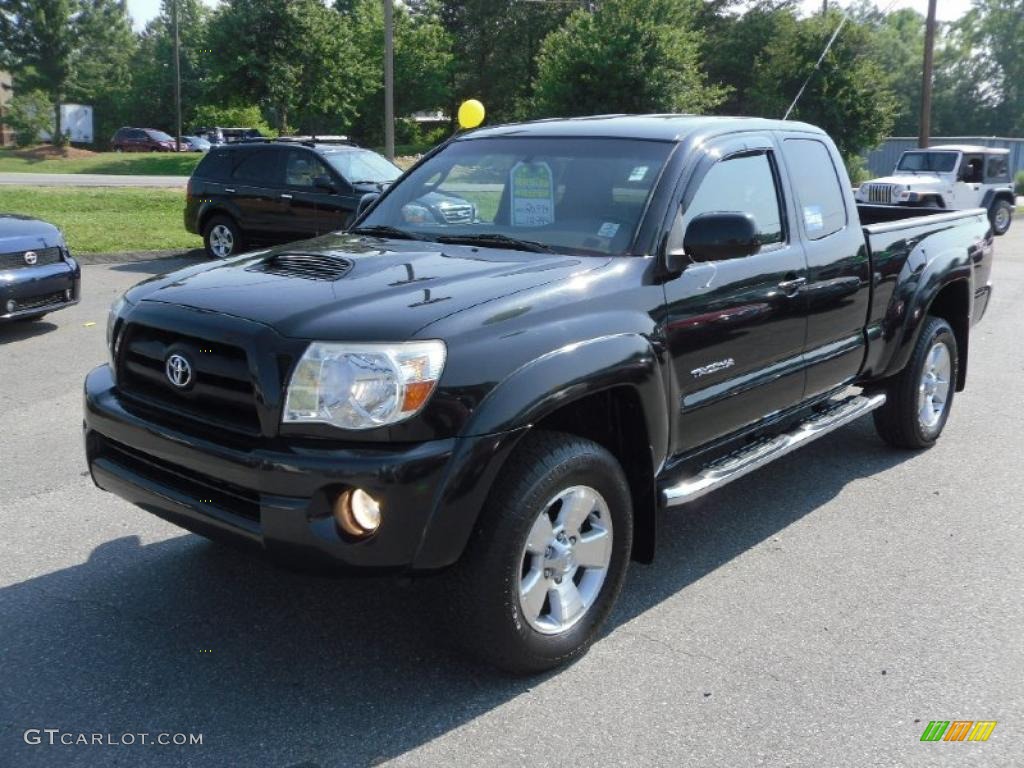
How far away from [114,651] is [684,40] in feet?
98.0

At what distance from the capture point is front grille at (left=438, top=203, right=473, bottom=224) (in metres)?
4.43

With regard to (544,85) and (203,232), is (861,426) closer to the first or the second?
(203,232)

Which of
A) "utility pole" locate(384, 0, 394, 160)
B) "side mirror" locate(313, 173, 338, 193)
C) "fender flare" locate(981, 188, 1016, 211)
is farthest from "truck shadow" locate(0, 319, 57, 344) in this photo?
"fender flare" locate(981, 188, 1016, 211)

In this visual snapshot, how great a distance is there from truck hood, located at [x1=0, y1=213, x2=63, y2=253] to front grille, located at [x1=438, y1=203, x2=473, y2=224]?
5.58 meters

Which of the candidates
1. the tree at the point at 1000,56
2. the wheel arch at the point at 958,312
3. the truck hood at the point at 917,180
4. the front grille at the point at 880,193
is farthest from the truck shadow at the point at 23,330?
the tree at the point at 1000,56

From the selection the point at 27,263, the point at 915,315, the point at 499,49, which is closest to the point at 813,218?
the point at 915,315

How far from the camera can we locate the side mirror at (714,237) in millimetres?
3832

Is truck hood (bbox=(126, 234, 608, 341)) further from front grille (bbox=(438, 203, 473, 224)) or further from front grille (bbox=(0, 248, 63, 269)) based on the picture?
front grille (bbox=(0, 248, 63, 269))

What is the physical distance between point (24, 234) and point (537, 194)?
6.21 meters

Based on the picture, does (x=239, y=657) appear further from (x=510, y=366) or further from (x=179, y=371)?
(x=510, y=366)

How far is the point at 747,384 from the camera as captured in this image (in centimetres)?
437

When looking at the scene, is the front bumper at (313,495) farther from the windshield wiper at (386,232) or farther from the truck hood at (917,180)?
the truck hood at (917,180)

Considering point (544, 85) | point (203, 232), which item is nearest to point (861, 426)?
point (203, 232)

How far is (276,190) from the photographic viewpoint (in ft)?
46.6
